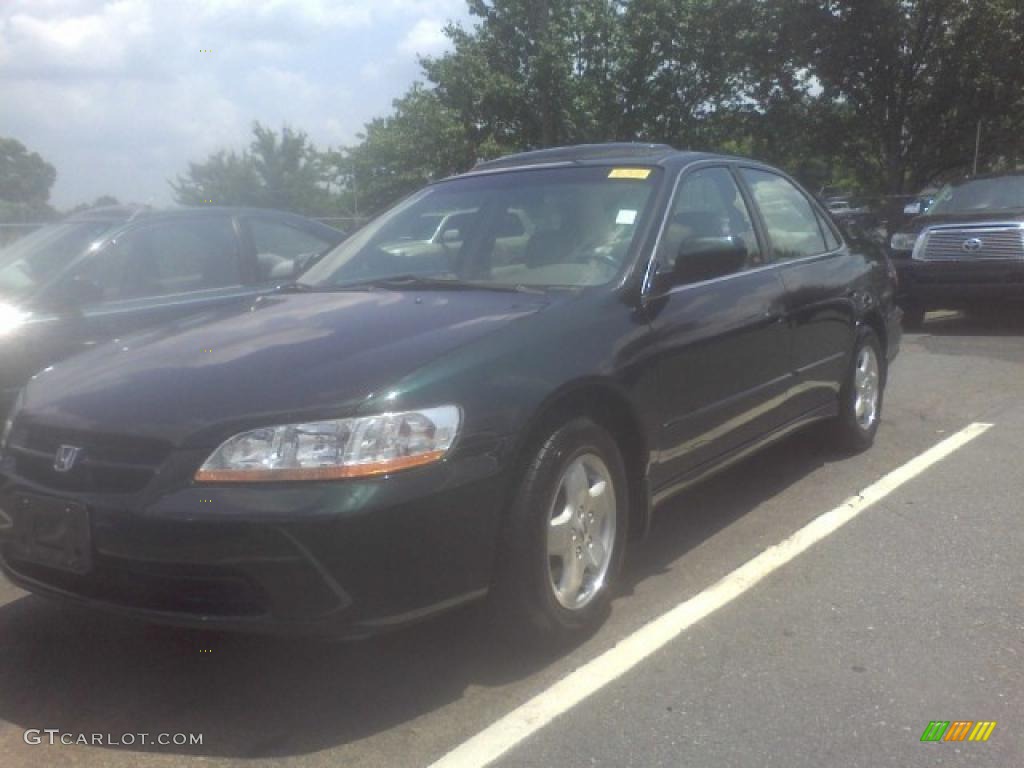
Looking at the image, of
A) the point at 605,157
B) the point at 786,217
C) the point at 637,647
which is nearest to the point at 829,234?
the point at 786,217

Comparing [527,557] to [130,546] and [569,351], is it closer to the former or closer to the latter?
[569,351]

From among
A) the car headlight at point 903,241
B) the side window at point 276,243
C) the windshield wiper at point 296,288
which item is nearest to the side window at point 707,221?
the windshield wiper at point 296,288

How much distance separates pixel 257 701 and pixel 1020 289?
30.8 feet

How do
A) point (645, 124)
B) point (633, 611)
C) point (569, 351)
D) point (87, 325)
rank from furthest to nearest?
point (645, 124), point (87, 325), point (633, 611), point (569, 351)

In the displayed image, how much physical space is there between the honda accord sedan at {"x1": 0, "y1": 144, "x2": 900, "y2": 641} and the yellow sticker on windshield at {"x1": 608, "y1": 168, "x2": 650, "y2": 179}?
2 centimetres

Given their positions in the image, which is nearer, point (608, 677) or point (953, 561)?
point (608, 677)

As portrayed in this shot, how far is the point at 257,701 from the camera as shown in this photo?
3.24 meters

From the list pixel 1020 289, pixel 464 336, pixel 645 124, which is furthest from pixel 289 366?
pixel 645 124

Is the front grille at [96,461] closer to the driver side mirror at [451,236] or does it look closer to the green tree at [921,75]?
the driver side mirror at [451,236]

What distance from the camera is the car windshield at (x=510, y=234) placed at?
4.14 meters

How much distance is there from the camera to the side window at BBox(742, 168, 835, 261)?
5160 mm

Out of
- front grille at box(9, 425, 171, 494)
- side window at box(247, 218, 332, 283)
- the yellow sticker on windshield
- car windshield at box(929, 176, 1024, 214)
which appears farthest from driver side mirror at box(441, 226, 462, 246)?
car windshield at box(929, 176, 1024, 214)

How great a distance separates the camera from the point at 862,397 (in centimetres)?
602

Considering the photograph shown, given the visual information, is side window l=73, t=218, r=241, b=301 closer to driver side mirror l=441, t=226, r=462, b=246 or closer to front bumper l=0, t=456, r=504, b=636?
driver side mirror l=441, t=226, r=462, b=246
